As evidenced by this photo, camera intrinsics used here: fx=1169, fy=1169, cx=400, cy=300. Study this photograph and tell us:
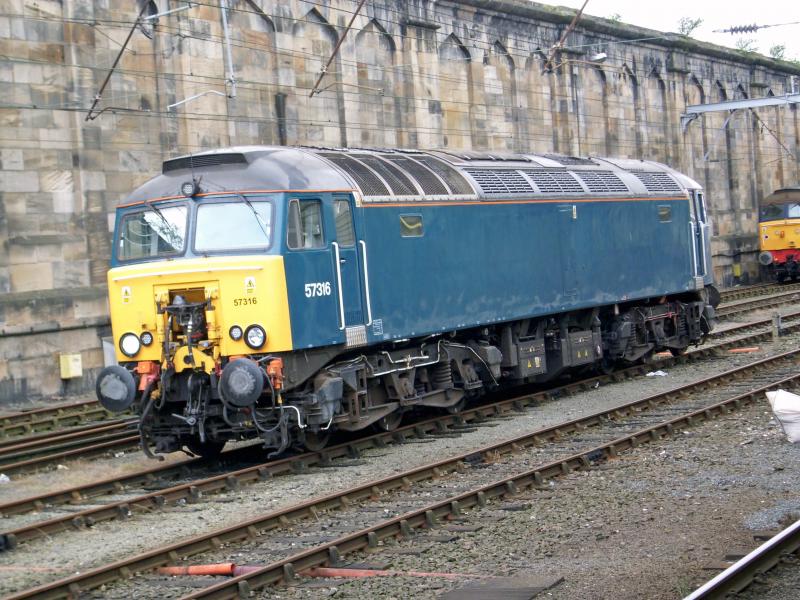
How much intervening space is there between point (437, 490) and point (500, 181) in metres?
6.63

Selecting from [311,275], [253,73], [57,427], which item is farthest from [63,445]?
[253,73]

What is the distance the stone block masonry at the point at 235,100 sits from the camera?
21453 millimetres

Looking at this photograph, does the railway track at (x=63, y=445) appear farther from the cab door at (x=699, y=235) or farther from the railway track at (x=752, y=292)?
the railway track at (x=752, y=292)

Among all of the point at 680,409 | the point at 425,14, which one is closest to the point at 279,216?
the point at 680,409

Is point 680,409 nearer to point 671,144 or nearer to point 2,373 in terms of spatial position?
point 2,373

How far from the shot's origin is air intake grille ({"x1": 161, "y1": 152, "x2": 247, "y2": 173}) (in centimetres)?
1317

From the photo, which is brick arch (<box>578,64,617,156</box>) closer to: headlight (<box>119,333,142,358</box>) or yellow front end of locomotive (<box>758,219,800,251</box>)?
yellow front end of locomotive (<box>758,219,800,251</box>)

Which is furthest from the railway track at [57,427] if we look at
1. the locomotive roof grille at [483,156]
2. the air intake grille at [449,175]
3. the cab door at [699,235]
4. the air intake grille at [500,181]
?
the cab door at [699,235]

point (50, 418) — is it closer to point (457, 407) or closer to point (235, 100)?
point (457, 407)

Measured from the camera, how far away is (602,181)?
769 inches

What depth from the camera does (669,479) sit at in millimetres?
11602

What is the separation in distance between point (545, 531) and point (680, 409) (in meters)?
6.77

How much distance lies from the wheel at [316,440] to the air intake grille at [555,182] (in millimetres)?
5868

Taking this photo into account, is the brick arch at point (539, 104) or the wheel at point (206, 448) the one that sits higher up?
the brick arch at point (539, 104)
